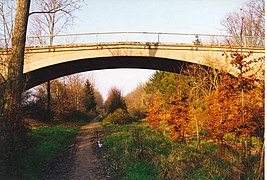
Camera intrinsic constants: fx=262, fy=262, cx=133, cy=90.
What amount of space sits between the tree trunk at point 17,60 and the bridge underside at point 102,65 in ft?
42.6

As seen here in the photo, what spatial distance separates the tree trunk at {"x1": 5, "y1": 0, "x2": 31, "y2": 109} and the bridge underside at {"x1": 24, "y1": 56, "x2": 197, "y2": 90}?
13.0m

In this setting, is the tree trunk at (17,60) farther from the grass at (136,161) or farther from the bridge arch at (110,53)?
the bridge arch at (110,53)

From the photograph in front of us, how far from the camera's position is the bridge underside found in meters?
22.2

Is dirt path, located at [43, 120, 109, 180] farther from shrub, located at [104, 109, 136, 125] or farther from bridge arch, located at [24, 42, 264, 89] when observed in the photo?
shrub, located at [104, 109, 136, 125]

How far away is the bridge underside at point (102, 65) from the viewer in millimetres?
22250

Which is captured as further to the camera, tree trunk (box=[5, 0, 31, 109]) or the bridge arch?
the bridge arch

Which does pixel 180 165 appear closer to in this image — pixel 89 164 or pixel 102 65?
pixel 89 164

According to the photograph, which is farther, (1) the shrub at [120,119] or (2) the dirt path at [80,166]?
(1) the shrub at [120,119]

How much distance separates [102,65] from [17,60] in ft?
55.7

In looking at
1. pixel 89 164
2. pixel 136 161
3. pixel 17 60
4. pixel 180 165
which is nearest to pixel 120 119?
pixel 89 164

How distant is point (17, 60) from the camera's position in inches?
325

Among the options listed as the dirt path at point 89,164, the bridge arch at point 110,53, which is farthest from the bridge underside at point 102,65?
the dirt path at point 89,164

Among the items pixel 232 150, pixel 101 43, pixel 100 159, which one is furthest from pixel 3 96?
pixel 101 43

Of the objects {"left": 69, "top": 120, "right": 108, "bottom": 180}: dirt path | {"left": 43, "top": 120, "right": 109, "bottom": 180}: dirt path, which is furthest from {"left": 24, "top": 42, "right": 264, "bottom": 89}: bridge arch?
{"left": 43, "top": 120, "right": 109, "bottom": 180}: dirt path
